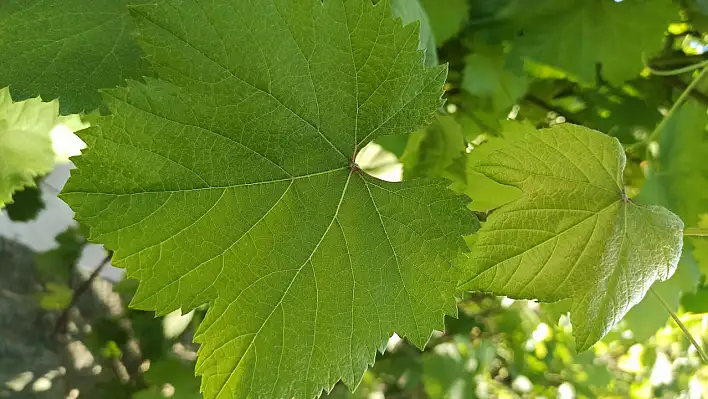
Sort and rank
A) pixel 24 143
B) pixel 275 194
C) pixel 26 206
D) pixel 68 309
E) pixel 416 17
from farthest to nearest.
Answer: pixel 68 309 → pixel 26 206 → pixel 24 143 → pixel 416 17 → pixel 275 194

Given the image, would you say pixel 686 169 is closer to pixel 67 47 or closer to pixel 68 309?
pixel 67 47

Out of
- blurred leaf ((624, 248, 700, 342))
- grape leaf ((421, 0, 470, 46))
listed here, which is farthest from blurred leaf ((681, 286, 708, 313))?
grape leaf ((421, 0, 470, 46))

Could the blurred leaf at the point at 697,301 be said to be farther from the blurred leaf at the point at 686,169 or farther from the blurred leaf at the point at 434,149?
the blurred leaf at the point at 434,149

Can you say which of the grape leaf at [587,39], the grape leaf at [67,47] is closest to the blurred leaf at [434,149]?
the grape leaf at [587,39]

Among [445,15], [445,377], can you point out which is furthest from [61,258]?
[445,15]

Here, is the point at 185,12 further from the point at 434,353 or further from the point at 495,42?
the point at 434,353

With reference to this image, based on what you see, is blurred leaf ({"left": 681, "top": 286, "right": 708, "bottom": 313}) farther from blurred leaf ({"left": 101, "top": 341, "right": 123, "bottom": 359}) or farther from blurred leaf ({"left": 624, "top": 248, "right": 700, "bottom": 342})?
blurred leaf ({"left": 101, "top": 341, "right": 123, "bottom": 359})

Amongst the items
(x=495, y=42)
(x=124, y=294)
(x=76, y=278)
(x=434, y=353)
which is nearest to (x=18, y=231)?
(x=76, y=278)
